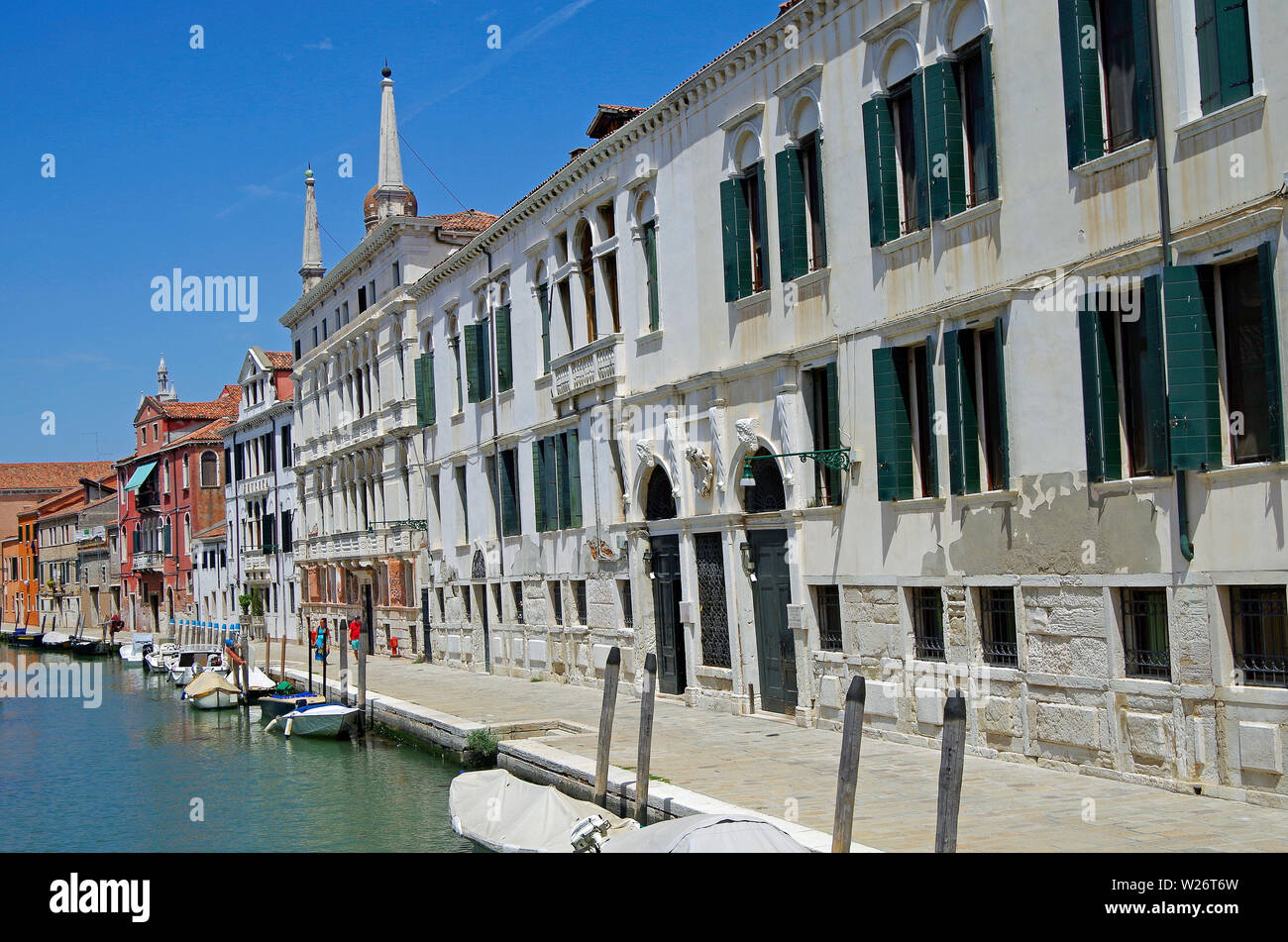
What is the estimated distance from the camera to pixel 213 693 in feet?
96.9

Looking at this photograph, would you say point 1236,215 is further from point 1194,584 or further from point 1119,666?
point 1119,666

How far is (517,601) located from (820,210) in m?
13.2

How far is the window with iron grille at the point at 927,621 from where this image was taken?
1341 centimetres

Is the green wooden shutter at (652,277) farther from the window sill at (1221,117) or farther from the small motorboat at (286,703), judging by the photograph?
the window sill at (1221,117)

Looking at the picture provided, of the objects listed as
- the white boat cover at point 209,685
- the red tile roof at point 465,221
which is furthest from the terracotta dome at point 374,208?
the white boat cover at point 209,685

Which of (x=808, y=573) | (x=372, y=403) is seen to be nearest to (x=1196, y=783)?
(x=808, y=573)

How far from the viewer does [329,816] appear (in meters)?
16.1

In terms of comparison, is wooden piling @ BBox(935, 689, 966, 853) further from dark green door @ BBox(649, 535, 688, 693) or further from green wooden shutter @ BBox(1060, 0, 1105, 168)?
dark green door @ BBox(649, 535, 688, 693)

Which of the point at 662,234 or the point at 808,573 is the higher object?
the point at 662,234

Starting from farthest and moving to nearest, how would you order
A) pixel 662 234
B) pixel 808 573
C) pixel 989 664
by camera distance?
pixel 662 234 → pixel 808 573 → pixel 989 664

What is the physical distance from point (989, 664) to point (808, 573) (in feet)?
11.3

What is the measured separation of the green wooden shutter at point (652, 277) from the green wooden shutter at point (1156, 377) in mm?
9886

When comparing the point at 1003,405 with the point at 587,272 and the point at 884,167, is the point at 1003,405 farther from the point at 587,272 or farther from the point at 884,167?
the point at 587,272
